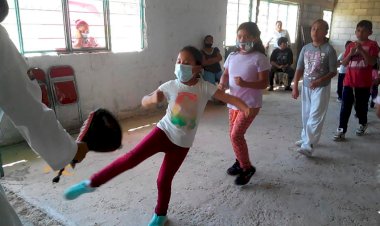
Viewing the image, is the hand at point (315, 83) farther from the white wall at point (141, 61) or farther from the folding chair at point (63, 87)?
the folding chair at point (63, 87)

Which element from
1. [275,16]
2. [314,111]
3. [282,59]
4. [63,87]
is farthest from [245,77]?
[275,16]

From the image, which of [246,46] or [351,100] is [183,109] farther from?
[351,100]

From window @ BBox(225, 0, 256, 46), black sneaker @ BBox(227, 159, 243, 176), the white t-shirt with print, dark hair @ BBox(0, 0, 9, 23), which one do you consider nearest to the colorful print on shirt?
the white t-shirt with print

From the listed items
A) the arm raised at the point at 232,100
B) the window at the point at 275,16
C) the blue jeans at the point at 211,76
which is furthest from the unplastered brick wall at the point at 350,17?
the arm raised at the point at 232,100

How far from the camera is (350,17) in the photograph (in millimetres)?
10812

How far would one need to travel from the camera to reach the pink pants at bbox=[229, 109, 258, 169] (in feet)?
8.52

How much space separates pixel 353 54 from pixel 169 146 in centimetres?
266

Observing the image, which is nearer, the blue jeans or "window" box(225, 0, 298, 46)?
the blue jeans

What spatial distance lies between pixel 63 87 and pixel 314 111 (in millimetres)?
2978

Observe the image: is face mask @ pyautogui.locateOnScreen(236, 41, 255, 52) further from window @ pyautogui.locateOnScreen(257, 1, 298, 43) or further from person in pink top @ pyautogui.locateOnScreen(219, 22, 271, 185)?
window @ pyautogui.locateOnScreen(257, 1, 298, 43)

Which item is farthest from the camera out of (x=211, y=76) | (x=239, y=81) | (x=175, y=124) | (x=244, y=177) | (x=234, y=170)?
(x=211, y=76)

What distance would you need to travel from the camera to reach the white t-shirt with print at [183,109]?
6.58 feet

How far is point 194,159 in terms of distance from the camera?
10.8 ft

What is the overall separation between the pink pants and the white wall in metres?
2.41
